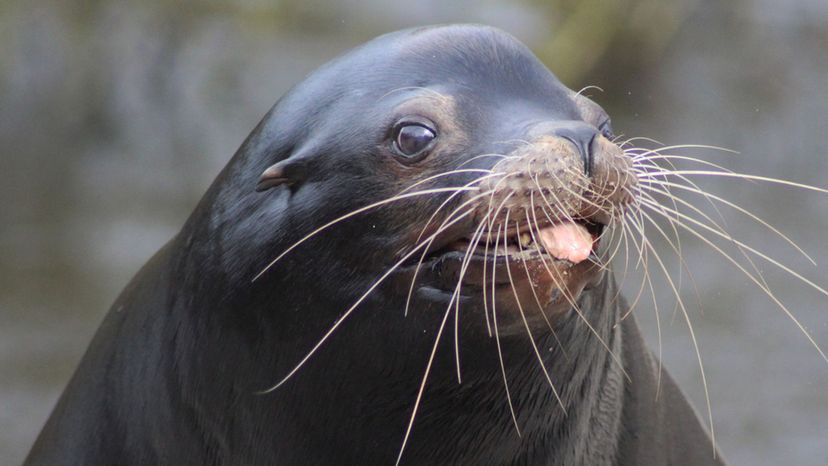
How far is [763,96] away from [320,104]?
5.96 metres

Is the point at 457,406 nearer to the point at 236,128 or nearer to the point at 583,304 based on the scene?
the point at 583,304

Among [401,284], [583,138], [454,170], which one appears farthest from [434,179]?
[583,138]

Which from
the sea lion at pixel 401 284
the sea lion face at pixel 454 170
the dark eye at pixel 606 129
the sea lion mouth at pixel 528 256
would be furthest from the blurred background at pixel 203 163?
the sea lion mouth at pixel 528 256

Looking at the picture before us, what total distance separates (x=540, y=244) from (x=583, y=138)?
0.23 metres

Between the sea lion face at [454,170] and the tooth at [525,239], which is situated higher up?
the sea lion face at [454,170]

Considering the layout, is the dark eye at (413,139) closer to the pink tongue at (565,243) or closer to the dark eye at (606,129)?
the pink tongue at (565,243)

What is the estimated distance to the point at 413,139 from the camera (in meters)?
2.85

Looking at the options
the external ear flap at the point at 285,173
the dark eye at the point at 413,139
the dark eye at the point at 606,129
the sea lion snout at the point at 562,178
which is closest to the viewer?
the sea lion snout at the point at 562,178

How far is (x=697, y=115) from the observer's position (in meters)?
8.43

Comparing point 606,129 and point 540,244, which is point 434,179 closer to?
point 540,244

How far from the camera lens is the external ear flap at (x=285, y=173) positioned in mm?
2988

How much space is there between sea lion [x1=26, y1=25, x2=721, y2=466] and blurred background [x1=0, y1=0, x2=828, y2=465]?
3154mm

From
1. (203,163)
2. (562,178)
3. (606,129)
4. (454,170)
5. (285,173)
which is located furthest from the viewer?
(203,163)

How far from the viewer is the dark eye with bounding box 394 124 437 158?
284 cm
